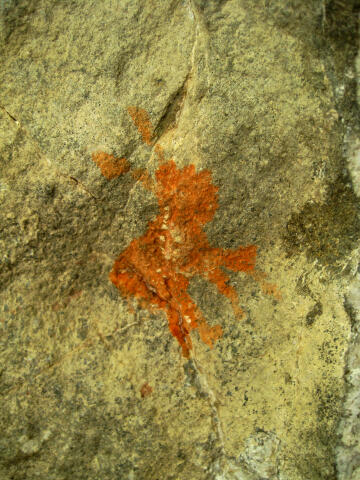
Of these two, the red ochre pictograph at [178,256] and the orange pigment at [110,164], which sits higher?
the orange pigment at [110,164]

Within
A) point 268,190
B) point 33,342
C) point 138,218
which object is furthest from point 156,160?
point 33,342

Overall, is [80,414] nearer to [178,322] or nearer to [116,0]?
[178,322]

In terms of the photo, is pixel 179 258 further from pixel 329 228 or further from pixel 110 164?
pixel 329 228

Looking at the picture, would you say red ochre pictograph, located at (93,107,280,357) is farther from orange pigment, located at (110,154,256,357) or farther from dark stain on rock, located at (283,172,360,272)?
dark stain on rock, located at (283,172,360,272)

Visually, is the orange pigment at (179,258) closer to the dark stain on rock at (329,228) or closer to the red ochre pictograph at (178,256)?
the red ochre pictograph at (178,256)

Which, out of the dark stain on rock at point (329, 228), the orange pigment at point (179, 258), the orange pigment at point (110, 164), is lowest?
the dark stain on rock at point (329, 228)

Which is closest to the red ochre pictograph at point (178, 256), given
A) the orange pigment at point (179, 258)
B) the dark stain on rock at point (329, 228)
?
the orange pigment at point (179, 258)

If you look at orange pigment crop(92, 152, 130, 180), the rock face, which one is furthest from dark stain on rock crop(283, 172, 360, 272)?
orange pigment crop(92, 152, 130, 180)
